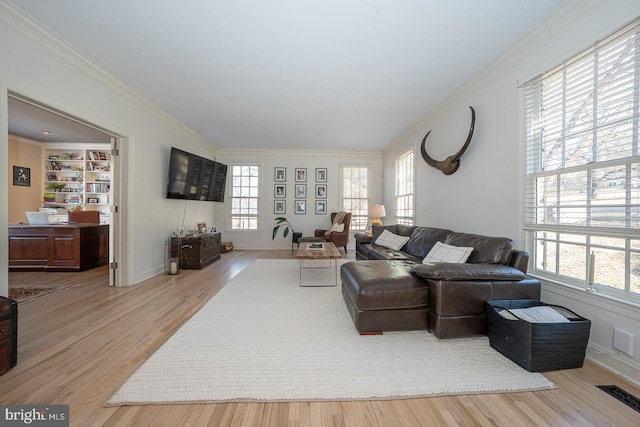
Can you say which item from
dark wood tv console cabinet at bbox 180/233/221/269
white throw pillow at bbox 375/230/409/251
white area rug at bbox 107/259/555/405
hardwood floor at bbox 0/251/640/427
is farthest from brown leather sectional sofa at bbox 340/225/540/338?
dark wood tv console cabinet at bbox 180/233/221/269

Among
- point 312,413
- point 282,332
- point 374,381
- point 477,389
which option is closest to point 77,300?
point 282,332

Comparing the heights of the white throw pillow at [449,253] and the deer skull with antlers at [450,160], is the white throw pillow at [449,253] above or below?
below

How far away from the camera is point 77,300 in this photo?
2.83 meters

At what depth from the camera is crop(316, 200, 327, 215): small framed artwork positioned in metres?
6.75

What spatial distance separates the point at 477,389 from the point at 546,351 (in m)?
0.57

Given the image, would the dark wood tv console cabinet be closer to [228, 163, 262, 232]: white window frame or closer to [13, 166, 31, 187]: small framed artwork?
[228, 163, 262, 232]: white window frame

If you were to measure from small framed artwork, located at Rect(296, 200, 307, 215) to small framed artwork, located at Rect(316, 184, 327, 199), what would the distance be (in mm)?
415

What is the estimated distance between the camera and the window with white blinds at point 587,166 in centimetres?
160

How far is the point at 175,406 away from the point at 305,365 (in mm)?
751

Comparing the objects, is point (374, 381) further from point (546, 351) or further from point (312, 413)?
point (546, 351)

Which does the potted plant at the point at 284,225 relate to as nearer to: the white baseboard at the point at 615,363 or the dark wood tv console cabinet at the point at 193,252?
the dark wood tv console cabinet at the point at 193,252

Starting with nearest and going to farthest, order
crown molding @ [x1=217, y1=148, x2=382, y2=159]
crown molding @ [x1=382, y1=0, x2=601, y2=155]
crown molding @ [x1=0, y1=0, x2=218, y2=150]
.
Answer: crown molding @ [x1=382, y1=0, x2=601, y2=155]
crown molding @ [x1=0, y1=0, x2=218, y2=150]
crown molding @ [x1=217, y1=148, x2=382, y2=159]

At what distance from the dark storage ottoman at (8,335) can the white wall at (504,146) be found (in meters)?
3.94

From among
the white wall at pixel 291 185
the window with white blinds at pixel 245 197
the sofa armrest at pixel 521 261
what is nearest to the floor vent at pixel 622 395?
the sofa armrest at pixel 521 261
